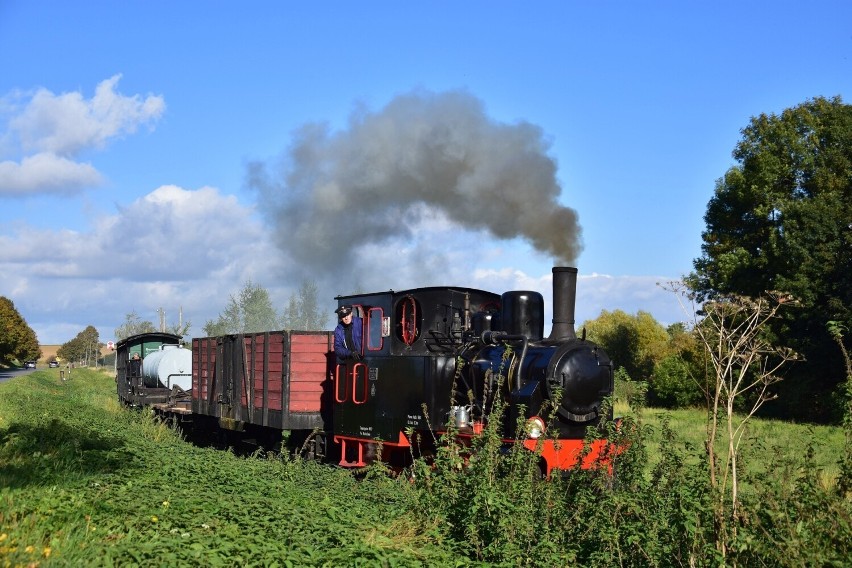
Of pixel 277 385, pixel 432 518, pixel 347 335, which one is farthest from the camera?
pixel 277 385

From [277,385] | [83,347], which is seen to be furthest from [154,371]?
[83,347]

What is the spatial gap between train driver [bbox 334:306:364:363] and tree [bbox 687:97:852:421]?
1531cm

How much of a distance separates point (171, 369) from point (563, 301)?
56.0ft

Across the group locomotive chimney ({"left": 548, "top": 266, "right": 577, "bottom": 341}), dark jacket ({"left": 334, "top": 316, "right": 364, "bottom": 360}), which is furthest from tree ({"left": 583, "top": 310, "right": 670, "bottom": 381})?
locomotive chimney ({"left": 548, "top": 266, "right": 577, "bottom": 341})

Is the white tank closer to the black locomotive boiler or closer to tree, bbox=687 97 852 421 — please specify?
the black locomotive boiler

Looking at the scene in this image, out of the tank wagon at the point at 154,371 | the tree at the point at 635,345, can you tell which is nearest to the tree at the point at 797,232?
the tree at the point at 635,345

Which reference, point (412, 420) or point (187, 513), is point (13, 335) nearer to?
point (412, 420)

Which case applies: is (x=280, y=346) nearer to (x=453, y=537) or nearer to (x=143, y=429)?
(x=143, y=429)

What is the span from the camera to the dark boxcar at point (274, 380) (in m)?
15.0

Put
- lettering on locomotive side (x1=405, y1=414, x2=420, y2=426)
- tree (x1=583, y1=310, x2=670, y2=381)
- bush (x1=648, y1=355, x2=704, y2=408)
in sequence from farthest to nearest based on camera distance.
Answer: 1. tree (x1=583, y1=310, x2=670, y2=381)
2. bush (x1=648, y1=355, x2=704, y2=408)
3. lettering on locomotive side (x1=405, y1=414, x2=420, y2=426)

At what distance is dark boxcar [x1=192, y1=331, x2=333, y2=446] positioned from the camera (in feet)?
49.2

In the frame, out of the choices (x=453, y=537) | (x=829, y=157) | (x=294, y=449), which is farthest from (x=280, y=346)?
(x=829, y=157)

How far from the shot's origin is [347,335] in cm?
1349

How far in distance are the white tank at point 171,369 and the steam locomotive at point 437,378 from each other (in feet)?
29.3
